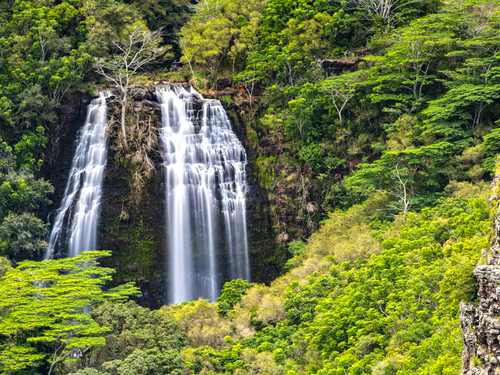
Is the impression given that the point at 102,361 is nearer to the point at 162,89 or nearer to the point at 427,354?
the point at 427,354

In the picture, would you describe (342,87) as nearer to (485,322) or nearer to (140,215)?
(140,215)

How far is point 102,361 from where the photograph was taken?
17.2 m

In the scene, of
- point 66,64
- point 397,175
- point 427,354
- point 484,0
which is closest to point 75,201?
point 66,64

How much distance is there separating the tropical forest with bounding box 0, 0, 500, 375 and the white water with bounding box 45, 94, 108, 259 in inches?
4.2

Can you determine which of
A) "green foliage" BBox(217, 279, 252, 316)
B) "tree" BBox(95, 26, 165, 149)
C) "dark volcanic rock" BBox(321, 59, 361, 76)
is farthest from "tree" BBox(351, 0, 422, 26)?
"green foliage" BBox(217, 279, 252, 316)

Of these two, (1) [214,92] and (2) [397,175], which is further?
(1) [214,92]

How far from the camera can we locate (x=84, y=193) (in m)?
31.1

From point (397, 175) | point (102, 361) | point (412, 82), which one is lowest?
point (102, 361)

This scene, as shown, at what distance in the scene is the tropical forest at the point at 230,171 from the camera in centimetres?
1716

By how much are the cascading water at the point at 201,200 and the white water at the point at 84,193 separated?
4.28 meters

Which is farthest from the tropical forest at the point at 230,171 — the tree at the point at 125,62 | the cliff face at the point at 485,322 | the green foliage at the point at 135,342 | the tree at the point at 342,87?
the cliff face at the point at 485,322

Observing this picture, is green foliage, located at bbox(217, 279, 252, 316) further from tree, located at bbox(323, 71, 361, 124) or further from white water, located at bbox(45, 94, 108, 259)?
tree, located at bbox(323, 71, 361, 124)

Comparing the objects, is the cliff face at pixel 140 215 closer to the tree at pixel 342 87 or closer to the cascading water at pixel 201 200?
the cascading water at pixel 201 200

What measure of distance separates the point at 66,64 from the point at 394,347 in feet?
89.9
